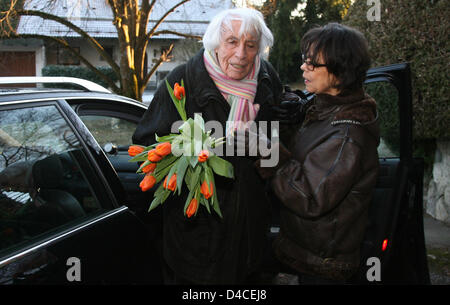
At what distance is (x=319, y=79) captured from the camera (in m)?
1.75

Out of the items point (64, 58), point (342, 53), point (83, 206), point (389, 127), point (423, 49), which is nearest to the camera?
point (342, 53)

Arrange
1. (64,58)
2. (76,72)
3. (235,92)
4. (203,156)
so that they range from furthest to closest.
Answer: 1. (64,58)
2. (76,72)
3. (235,92)
4. (203,156)

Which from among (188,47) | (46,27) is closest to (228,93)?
(188,47)

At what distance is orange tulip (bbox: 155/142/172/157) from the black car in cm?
47

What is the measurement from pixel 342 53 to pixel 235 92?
52 cm

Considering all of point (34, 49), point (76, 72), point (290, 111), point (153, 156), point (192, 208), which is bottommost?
point (192, 208)

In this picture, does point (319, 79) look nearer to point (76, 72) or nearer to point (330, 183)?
point (330, 183)

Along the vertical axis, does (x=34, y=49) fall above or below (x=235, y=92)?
above

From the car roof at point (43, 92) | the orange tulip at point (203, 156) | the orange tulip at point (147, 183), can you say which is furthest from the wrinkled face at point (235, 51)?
the car roof at point (43, 92)

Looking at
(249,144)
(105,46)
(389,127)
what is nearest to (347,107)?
(249,144)

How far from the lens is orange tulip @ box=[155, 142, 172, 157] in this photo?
159 cm

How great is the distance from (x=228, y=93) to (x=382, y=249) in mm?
1384

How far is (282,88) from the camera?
2.22 metres

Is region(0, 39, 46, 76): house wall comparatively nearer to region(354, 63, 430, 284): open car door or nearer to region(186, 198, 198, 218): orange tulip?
region(354, 63, 430, 284): open car door
